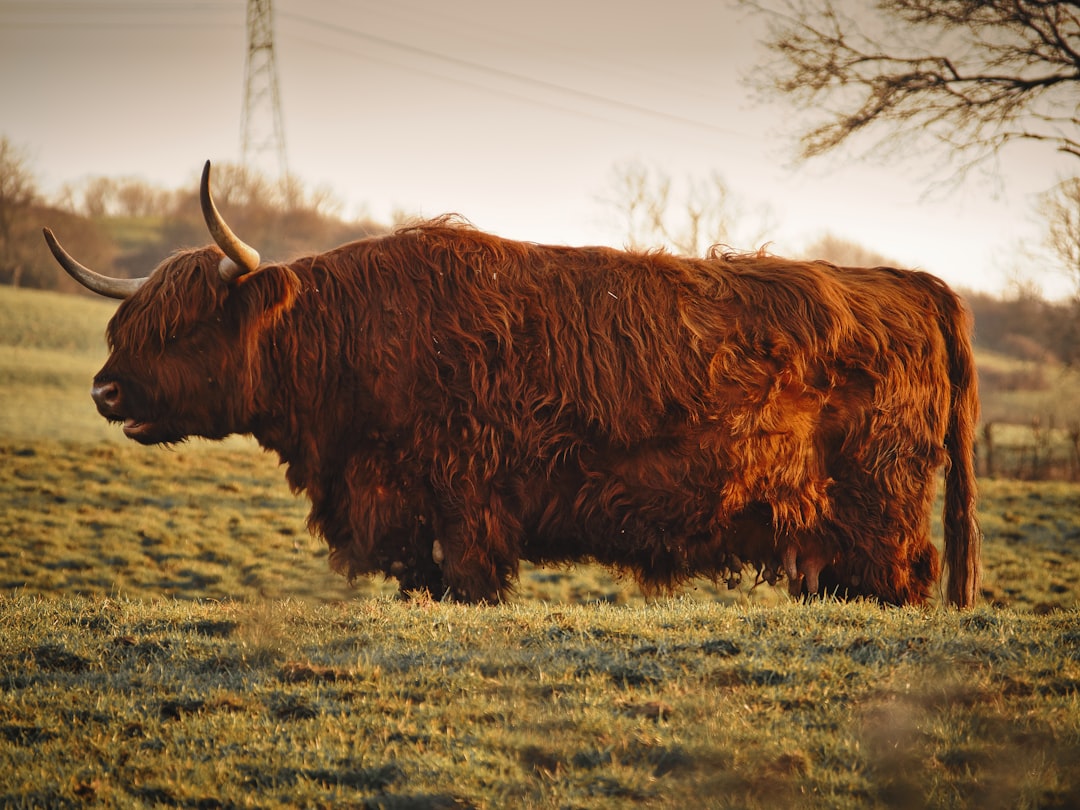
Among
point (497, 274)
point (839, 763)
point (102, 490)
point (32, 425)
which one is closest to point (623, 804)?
point (839, 763)

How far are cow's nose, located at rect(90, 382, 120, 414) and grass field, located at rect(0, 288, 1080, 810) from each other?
1169mm

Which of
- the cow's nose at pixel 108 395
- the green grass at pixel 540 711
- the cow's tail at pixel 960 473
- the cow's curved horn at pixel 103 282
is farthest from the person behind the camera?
the cow's tail at pixel 960 473

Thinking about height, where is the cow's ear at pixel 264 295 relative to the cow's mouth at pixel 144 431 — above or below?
above

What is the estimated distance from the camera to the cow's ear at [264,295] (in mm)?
6730

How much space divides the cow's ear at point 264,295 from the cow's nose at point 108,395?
0.84 m

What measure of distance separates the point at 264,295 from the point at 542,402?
1.81 m

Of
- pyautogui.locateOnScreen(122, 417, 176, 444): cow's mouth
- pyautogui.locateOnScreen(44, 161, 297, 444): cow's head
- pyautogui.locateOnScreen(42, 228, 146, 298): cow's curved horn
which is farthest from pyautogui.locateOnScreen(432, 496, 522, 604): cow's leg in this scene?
pyautogui.locateOnScreen(42, 228, 146, 298): cow's curved horn

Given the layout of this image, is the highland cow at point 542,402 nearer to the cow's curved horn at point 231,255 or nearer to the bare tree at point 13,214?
the cow's curved horn at point 231,255

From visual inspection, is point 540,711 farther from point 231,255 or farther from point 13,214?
point 13,214

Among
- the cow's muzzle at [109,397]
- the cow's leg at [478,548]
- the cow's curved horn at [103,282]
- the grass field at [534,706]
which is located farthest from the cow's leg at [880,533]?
the cow's curved horn at [103,282]

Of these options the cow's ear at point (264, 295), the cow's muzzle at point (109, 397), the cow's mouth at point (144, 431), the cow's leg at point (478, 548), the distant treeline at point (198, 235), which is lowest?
the cow's leg at point (478, 548)

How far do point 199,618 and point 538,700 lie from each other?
7.60 ft

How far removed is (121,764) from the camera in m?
4.12

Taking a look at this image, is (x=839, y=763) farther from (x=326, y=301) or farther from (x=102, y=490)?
(x=102, y=490)
